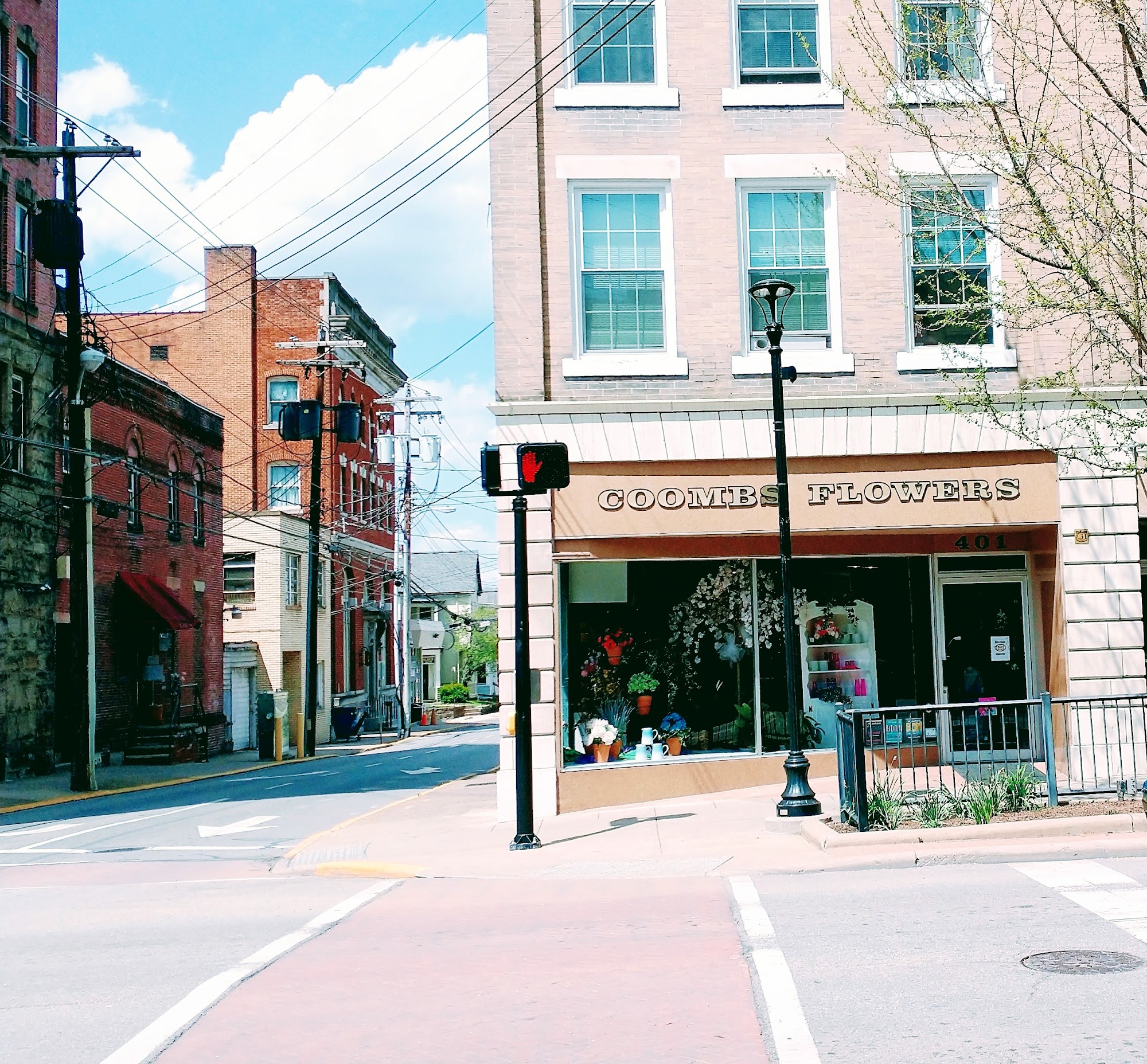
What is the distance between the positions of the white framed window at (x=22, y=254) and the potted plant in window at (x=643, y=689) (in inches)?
773

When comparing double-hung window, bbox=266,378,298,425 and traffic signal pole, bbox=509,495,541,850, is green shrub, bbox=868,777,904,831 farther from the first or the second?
double-hung window, bbox=266,378,298,425

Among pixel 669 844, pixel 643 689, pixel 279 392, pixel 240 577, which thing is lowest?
pixel 669 844

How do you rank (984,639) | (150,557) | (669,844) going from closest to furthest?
(669,844)
(984,639)
(150,557)

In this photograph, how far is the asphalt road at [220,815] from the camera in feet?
49.9

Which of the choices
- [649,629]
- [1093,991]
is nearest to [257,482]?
[649,629]

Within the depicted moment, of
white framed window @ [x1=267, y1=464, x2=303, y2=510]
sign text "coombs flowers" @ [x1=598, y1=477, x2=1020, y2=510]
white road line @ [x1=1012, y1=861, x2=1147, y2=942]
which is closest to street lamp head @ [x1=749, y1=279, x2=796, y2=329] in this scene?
sign text "coombs flowers" @ [x1=598, y1=477, x2=1020, y2=510]

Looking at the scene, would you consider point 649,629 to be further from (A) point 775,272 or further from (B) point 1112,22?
(B) point 1112,22

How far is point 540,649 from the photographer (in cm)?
1492

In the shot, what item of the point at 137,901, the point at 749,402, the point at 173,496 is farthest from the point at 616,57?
the point at 173,496

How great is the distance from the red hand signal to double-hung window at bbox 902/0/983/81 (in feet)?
17.6

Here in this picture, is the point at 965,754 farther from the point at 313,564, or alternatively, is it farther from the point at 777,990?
the point at 313,564

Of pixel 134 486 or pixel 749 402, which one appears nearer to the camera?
pixel 749 402

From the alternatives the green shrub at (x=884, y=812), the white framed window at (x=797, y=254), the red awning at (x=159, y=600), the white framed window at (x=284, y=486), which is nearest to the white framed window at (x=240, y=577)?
the white framed window at (x=284, y=486)

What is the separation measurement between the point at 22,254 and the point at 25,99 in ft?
12.0
